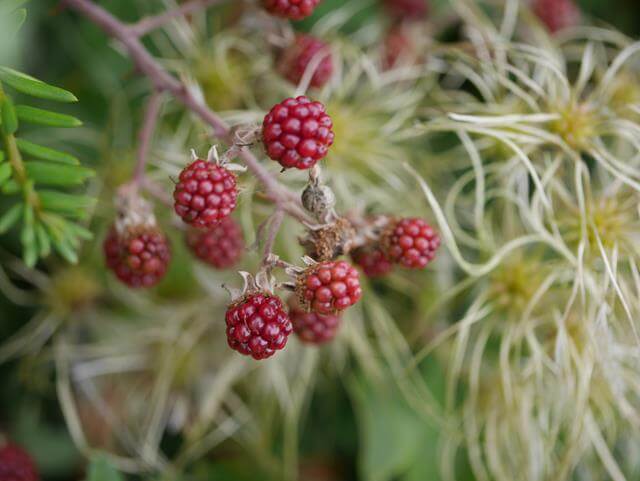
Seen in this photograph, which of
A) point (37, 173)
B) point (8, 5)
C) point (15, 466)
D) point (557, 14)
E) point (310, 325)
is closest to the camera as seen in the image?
point (8, 5)

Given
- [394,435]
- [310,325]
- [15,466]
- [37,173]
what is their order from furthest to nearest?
1. [394,435]
2. [15,466]
3. [310,325]
4. [37,173]

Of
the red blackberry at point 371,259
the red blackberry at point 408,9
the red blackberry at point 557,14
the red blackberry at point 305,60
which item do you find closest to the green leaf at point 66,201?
the red blackberry at point 371,259

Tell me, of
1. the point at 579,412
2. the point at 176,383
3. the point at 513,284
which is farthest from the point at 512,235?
the point at 176,383

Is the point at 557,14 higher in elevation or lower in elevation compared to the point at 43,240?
higher

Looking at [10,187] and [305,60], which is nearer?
[10,187]

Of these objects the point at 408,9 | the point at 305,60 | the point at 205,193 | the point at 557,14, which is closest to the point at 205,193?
the point at 205,193

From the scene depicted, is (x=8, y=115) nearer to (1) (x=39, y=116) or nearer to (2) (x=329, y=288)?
(1) (x=39, y=116)

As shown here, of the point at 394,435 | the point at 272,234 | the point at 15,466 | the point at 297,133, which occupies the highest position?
the point at 297,133

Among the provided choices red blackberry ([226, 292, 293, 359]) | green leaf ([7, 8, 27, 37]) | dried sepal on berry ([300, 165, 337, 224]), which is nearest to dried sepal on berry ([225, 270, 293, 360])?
red blackberry ([226, 292, 293, 359])

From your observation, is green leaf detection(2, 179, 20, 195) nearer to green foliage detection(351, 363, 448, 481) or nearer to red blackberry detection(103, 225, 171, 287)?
red blackberry detection(103, 225, 171, 287)
